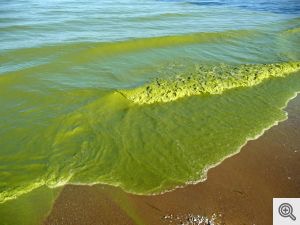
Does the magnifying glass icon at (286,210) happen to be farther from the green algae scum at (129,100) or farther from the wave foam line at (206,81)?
the wave foam line at (206,81)

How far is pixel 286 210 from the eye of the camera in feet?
16.9

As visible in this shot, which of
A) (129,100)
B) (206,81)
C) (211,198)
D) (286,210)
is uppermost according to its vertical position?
(206,81)

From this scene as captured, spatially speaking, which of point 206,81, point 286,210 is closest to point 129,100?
point 206,81

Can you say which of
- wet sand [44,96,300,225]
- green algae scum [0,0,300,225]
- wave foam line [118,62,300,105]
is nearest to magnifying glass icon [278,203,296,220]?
wet sand [44,96,300,225]

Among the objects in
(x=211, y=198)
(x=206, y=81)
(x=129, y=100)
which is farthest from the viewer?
(x=206, y=81)

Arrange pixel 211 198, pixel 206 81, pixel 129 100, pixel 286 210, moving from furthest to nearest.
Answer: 1. pixel 206 81
2. pixel 129 100
3. pixel 211 198
4. pixel 286 210

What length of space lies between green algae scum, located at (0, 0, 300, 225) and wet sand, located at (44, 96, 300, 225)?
229mm

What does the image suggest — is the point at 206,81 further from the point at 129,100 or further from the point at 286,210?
the point at 286,210

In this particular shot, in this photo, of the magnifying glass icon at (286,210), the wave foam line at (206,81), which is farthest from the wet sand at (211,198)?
the wave foam line at (206,81)

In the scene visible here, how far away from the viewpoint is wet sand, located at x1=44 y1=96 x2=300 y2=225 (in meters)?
4.96

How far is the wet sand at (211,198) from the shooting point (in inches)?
195

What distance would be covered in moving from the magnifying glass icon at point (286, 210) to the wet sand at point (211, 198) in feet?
0.55

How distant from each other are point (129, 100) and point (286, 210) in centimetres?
466

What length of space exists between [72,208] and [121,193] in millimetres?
802
